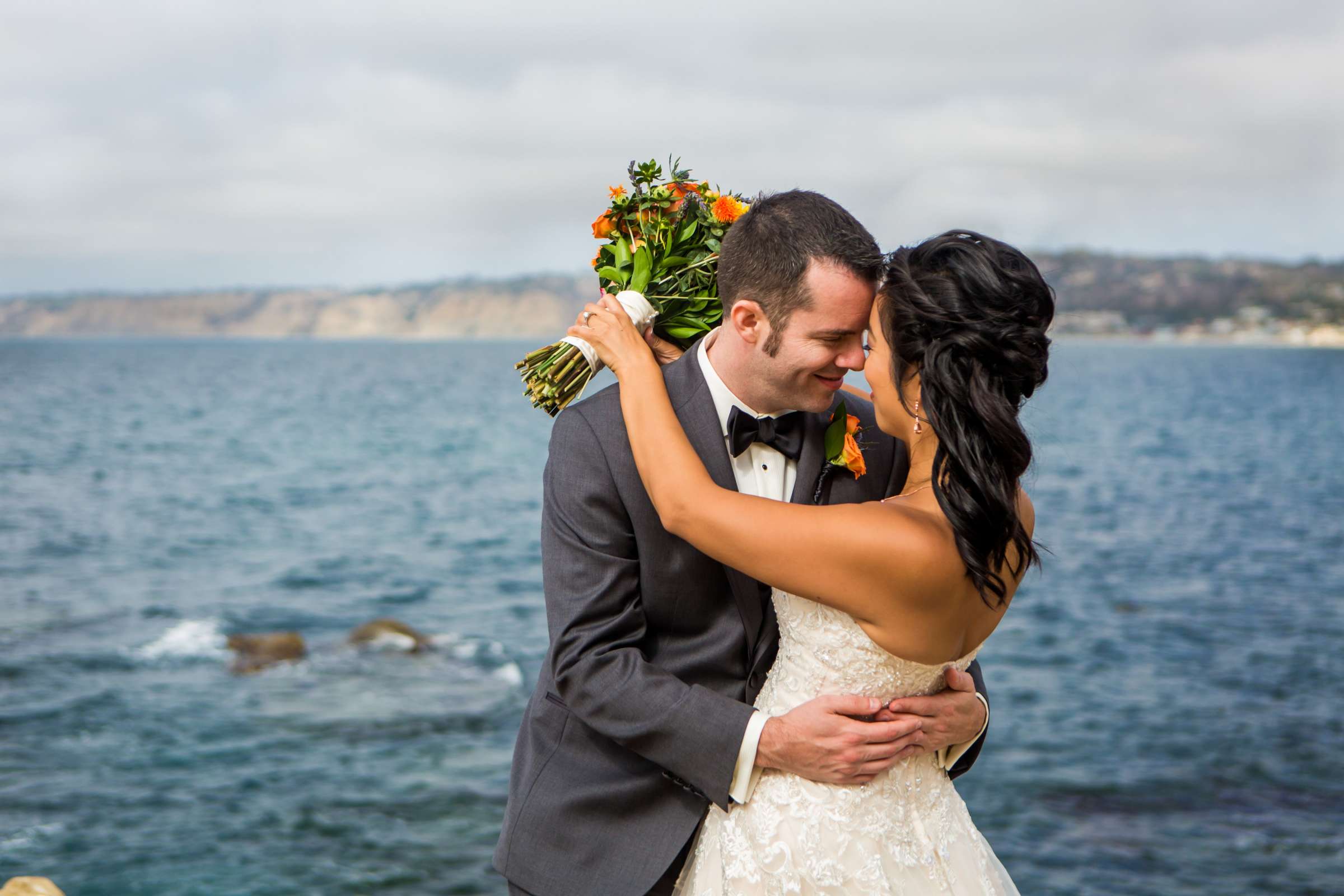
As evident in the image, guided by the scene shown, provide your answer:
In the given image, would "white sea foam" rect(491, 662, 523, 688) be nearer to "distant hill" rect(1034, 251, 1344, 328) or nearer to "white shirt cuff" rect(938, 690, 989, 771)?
"white shirt cuff" rect(938, 690, 989, 771)

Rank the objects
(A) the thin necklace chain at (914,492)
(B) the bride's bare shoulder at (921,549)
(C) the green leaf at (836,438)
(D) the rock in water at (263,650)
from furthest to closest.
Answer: (D) the rock in water at (263,650) < (C) the green leaf at (836,438) < (A) the thin necklace chain at (914,492) < (B) the bride's bare shoulder at (921,549)

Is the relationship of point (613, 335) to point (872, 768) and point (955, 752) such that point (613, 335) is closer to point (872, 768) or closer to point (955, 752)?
point (872, 768)

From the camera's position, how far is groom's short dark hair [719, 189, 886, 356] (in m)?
2.95

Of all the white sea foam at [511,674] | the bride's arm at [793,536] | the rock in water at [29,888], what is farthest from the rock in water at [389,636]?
the bride's arm at [793,536]

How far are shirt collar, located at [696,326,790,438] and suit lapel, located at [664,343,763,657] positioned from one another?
3 cm

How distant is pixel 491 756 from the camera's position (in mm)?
11562

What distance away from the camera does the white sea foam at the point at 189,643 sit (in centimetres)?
1477

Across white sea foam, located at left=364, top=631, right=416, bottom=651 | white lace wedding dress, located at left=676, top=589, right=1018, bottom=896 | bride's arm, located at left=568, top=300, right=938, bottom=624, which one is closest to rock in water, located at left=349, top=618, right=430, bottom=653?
white sea foam, located at left=364, top=631, right=416, bottom=651

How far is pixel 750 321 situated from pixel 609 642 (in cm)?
92

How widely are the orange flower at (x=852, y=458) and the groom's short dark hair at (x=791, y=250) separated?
360 mm

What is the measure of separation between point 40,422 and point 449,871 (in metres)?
50.1

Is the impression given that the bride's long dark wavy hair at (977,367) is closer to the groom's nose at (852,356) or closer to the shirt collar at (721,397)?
the groom's nose at (852,356)

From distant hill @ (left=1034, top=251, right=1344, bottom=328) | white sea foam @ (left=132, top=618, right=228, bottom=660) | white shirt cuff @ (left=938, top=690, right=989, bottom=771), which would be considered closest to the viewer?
Result: white shirt cuff @ (left=938, top=690, right=989, bottom=771)

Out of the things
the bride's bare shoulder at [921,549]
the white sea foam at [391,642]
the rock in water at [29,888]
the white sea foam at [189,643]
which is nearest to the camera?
the bride's bare shoulder at [921,549]
